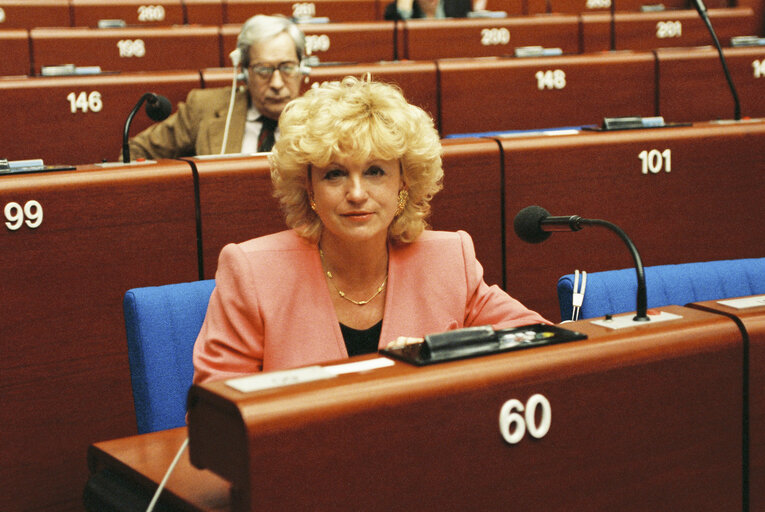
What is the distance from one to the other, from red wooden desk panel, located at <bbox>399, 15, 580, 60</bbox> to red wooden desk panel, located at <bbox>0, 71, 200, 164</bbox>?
1590 mm

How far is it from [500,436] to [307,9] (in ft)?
15.5

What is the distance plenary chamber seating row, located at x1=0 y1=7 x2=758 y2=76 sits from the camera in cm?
378

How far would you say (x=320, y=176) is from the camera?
148 cm

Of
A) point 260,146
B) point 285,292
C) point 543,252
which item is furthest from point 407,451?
point 260,146

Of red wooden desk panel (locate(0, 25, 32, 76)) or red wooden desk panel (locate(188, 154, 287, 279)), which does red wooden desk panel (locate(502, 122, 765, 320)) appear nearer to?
red wooden desk panel (locate(188, 154, 287, 279))

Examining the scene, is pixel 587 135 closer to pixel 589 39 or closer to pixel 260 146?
pixel 260 146

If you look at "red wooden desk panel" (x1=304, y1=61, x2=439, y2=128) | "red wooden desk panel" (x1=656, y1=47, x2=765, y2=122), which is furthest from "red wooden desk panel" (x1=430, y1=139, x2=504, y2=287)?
"red wooden desk panel" (x1=656, y1=47, x2=765, y2=122)

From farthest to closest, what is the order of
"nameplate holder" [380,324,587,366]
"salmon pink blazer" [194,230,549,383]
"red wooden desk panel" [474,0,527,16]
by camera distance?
"red wooden desk panel" [474,0,527,16] < "salmon pink blazer" [194,230,549,383] < "nameplate holder" [380,324,587,366]

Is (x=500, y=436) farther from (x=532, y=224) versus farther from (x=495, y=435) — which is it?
(x=532, y=224)

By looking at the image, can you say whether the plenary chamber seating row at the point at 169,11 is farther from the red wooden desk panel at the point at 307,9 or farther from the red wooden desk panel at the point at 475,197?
the red wooden desk panel at the point at 475,197

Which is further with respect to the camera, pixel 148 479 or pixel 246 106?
pixel 246 106

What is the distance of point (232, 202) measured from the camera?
1941mm

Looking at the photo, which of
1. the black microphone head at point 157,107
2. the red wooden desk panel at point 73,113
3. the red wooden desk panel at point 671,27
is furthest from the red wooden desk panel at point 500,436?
the red wooden desk panel at point 671,27

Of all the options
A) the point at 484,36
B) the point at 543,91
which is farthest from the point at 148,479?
the point at 484,36
